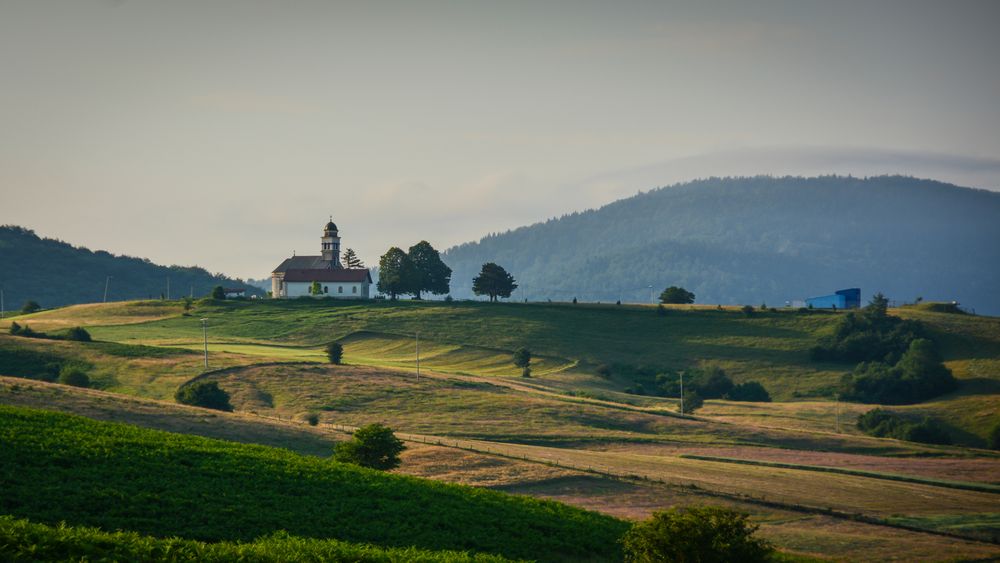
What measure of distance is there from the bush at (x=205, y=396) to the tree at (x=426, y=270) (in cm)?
10087

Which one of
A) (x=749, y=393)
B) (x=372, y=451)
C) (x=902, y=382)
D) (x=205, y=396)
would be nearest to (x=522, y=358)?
(x=749, y=393)

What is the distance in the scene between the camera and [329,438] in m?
74.4

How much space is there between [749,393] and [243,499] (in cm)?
9998

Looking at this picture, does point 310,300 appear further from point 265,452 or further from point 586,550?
point 586,550

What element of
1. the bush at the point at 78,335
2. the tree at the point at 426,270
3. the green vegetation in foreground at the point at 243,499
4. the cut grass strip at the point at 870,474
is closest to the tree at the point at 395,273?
the tree at the point at 426,270

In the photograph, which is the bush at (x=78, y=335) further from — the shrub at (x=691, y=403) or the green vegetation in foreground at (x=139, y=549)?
the green vegetation in foreground at (x=139, y=549)

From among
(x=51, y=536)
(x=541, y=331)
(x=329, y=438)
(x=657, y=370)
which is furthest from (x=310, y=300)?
(x=51, y=536)

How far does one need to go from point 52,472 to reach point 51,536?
45.8ft

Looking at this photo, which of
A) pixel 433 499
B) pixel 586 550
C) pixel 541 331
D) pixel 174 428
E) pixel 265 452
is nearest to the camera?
pixel 586 550

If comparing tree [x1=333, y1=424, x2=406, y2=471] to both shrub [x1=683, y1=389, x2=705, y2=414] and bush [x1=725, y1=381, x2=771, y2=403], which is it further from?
bush [x1=725, y1=381, x2=771, y2=403]

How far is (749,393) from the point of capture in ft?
431

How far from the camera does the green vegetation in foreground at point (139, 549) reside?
87.4 ft

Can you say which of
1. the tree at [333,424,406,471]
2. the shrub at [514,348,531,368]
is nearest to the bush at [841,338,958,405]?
the shrub at [514,348,531,368]

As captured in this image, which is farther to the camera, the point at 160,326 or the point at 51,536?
the point at 160,326
